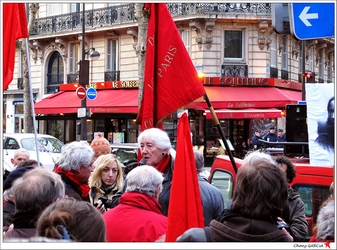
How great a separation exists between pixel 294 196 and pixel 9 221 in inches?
81.7

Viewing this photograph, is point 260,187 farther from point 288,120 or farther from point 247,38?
point 247,38

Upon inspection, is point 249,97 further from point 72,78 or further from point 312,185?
point 312,185

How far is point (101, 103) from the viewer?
27.6 m

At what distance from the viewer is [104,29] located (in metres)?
30.2

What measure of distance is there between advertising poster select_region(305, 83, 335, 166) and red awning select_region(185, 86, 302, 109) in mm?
19400

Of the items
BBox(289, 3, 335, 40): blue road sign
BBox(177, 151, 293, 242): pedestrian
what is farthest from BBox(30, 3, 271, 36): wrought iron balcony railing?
BBox(177, 151, 293, 242): pedestrian

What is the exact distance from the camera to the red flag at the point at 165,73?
179 inches

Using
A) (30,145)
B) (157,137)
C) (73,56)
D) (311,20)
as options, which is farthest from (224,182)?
(73,56)

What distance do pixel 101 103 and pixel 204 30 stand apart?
5.89 metres

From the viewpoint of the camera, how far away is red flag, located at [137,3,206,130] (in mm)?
4539

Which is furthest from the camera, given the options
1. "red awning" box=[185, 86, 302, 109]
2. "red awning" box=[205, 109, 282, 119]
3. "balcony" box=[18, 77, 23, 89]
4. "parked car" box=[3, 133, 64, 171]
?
"balcony" box=[18, 77, 23, 89]

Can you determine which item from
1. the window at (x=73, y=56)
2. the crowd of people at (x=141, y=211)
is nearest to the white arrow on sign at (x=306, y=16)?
the crowd of people at (x=141, y=211)

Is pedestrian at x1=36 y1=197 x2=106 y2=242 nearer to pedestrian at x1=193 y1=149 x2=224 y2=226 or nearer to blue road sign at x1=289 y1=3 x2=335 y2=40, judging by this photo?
→ pedestrian at x1=193 y1=149 x2=224 y2=226

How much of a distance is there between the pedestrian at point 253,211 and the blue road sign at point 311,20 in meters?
2.00
